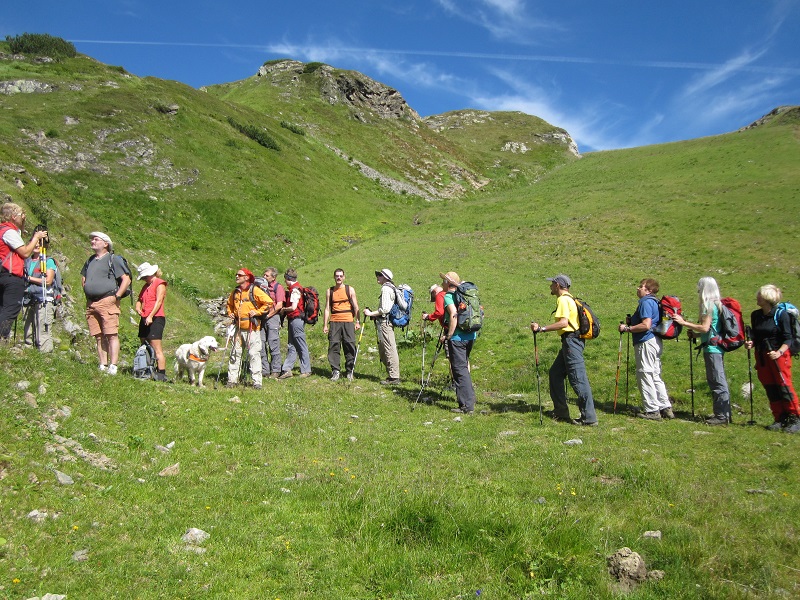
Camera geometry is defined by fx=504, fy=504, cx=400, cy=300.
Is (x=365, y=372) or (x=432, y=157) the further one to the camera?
(x=432, y=157)

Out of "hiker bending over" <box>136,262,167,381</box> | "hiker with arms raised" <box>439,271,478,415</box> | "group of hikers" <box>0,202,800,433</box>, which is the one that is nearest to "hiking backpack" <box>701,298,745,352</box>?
"group of hikers" <box>0,202,800,433</box>

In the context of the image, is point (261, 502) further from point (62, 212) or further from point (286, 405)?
point (62, 212)

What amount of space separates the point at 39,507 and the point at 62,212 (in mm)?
20096

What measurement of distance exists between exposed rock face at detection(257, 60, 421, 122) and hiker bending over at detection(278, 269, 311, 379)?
7554cm

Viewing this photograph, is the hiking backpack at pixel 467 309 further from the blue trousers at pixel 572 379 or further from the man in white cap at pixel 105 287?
the man in white cap at pixel 105 287

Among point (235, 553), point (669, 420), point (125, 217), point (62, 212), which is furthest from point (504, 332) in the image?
point (125, 217)

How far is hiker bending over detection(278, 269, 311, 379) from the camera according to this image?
13984 mm

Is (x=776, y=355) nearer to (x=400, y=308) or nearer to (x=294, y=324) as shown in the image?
(x=400, y=308)

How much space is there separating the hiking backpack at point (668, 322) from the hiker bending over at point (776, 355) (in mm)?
1358

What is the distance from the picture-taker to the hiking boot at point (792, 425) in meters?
9.11

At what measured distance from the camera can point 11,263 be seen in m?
8.55

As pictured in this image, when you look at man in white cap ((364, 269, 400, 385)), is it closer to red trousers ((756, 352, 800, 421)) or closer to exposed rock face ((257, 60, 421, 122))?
red trousers ((756, 352, 800, 421))

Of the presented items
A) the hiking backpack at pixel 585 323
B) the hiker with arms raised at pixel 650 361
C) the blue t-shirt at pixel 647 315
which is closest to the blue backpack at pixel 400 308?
the hiking backpack at pixel 585 323

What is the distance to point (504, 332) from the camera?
18.4 metres
